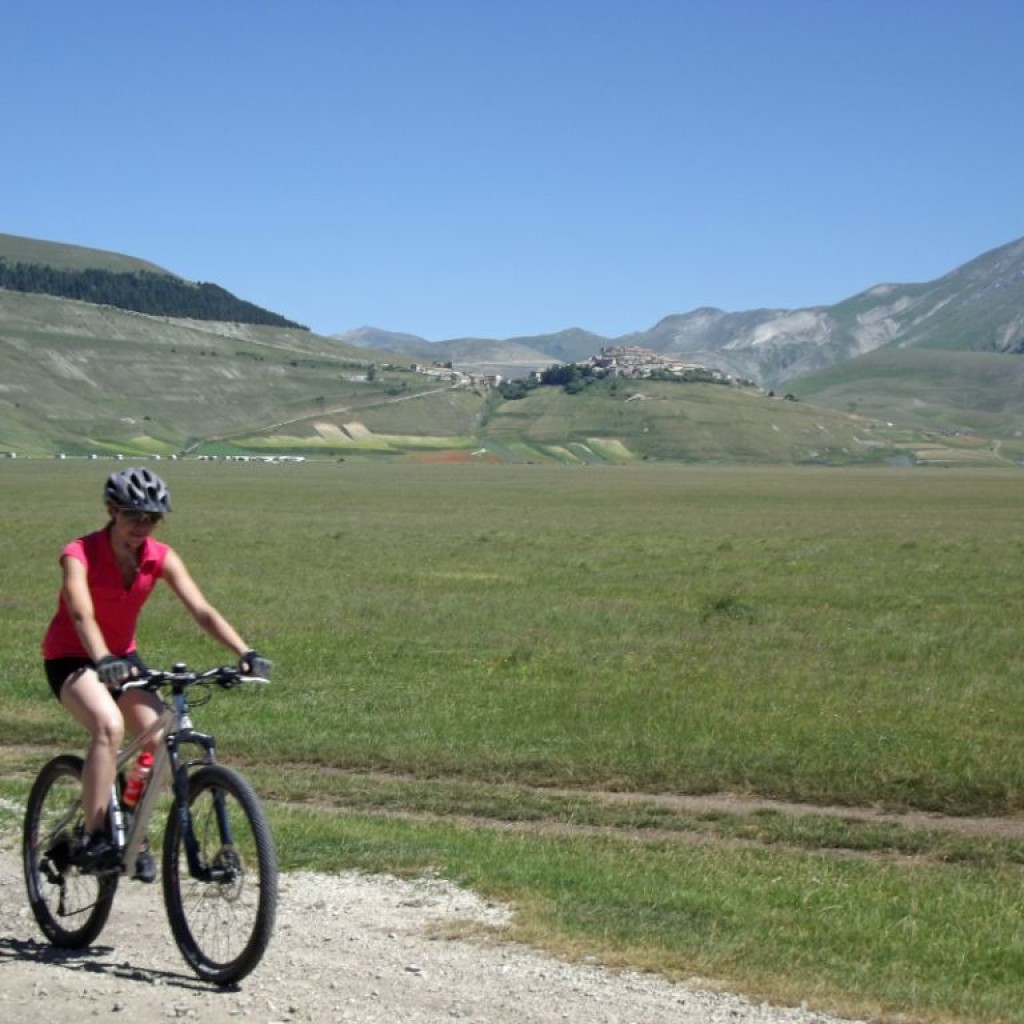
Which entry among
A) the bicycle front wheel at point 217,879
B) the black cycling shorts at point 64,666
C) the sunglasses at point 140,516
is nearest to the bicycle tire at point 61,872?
the bicycle front wheel at point 217,879

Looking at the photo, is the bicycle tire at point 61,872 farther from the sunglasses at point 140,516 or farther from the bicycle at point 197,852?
the sunglasses at point 140,516

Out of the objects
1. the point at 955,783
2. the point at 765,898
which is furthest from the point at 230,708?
the point at 765,898

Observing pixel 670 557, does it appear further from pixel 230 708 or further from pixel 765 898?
pixel 765 898

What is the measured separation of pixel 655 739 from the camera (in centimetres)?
1647

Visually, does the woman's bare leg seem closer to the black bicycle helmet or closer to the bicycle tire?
the bicycle tire

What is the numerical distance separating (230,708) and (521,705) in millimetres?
3514

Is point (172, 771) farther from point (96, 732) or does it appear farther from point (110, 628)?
point (110, 628)

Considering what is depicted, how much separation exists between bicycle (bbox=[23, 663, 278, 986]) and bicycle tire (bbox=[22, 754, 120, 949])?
11mm

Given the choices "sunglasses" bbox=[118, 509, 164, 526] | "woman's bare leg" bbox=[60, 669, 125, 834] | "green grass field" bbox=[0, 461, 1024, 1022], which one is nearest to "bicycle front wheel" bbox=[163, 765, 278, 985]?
"woman's bare leg" bbox=[60, 669, 125, 834]

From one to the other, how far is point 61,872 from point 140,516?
2.06 m

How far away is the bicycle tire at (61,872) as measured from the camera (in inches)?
311

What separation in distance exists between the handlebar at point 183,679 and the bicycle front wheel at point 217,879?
43cm

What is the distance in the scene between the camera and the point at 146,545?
25.4 feet

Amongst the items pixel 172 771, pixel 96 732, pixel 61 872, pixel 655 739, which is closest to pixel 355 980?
pixel 172 771
